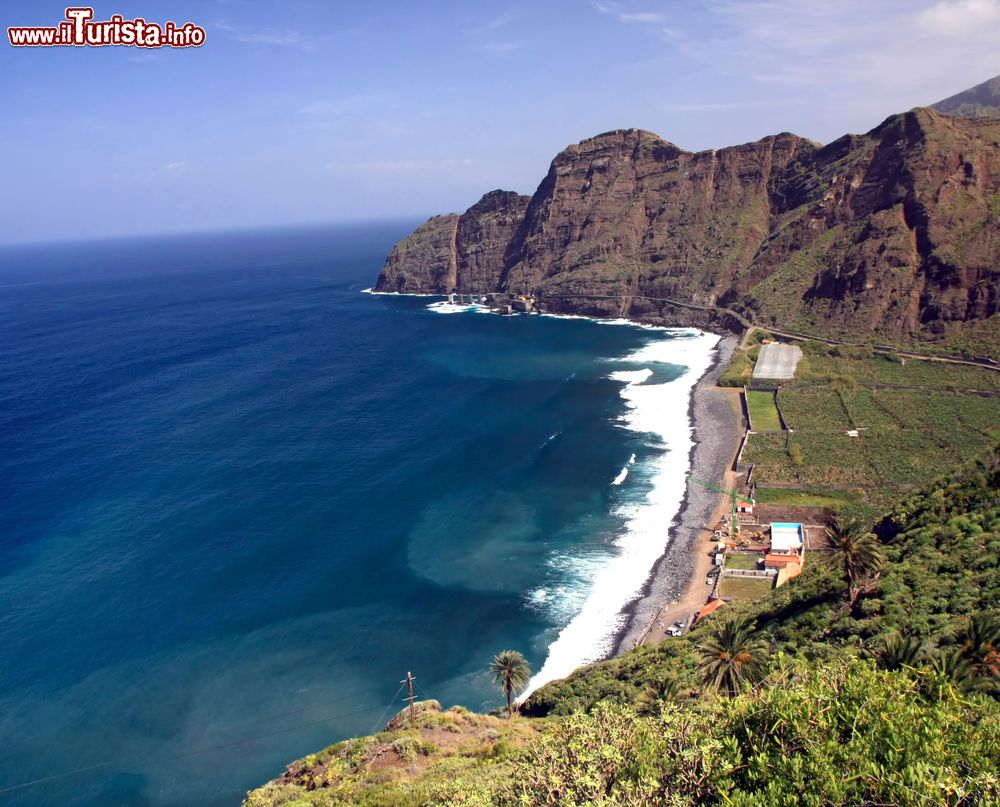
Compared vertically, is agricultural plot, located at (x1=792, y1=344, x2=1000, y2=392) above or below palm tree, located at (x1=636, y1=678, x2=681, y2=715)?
above

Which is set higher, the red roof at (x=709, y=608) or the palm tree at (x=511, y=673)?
the palm tree at (x=511, y=673)

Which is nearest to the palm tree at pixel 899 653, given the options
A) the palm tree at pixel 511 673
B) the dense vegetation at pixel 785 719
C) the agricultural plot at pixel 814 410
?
the dense vegetation at pixel 785 719

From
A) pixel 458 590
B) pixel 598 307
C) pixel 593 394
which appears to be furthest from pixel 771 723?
pixel 598 307

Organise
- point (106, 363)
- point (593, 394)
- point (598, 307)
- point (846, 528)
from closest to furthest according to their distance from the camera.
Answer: point (846, 528) → point (593, 394) → point (106, 363) → point (598, 307)

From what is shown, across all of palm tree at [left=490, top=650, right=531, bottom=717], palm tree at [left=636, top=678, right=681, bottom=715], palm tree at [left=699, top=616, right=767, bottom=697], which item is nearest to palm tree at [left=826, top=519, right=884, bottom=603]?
palm tree at [left=699, top=616, right=767, bottom=697]

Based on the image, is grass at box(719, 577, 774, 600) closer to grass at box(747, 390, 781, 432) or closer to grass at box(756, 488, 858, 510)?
grass at box(756, 488, 858, 510)

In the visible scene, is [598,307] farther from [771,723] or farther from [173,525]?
[771,723]

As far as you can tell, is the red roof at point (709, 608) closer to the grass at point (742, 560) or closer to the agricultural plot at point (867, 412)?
the grass at point (742, 560)
